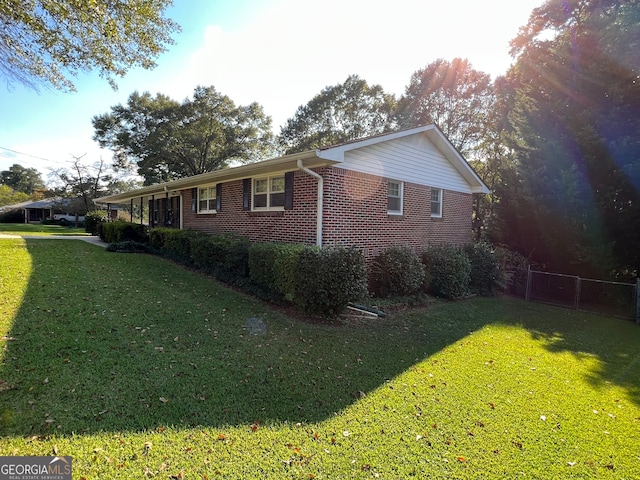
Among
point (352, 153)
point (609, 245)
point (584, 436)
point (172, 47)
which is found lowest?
point (584, 436)

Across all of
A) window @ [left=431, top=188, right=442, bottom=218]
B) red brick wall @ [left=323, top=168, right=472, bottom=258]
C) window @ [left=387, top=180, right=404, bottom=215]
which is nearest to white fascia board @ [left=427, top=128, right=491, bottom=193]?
red brick wall @ [left=323, top=168, right=472, bottom=258]

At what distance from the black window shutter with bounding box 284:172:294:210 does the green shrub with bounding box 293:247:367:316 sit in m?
2.49

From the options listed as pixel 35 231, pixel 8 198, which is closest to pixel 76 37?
pixel 35 231

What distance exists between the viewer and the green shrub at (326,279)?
596 cm

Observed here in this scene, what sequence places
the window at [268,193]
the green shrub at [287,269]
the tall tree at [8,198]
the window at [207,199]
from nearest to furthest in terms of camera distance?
1. the green shrub at [287,269]
2. the window at [268,193]
3. the window at [207,199]
4. the tall tree at [8,198]

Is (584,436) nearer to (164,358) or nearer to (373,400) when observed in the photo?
(373,400)

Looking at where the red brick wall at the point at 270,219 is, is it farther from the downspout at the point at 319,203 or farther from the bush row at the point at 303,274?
the bush row at the point at 303,274

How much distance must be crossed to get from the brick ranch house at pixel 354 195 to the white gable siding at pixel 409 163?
26 millimetres

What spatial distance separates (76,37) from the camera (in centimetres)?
771

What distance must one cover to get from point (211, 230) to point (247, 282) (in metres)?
4.79

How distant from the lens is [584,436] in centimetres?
321

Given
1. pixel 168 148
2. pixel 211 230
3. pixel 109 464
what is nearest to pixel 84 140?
pixel 168 148

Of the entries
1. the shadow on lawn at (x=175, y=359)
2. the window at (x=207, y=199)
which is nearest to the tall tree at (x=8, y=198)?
the window at (x=207, y=199)

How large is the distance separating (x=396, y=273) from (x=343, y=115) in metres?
23.1
